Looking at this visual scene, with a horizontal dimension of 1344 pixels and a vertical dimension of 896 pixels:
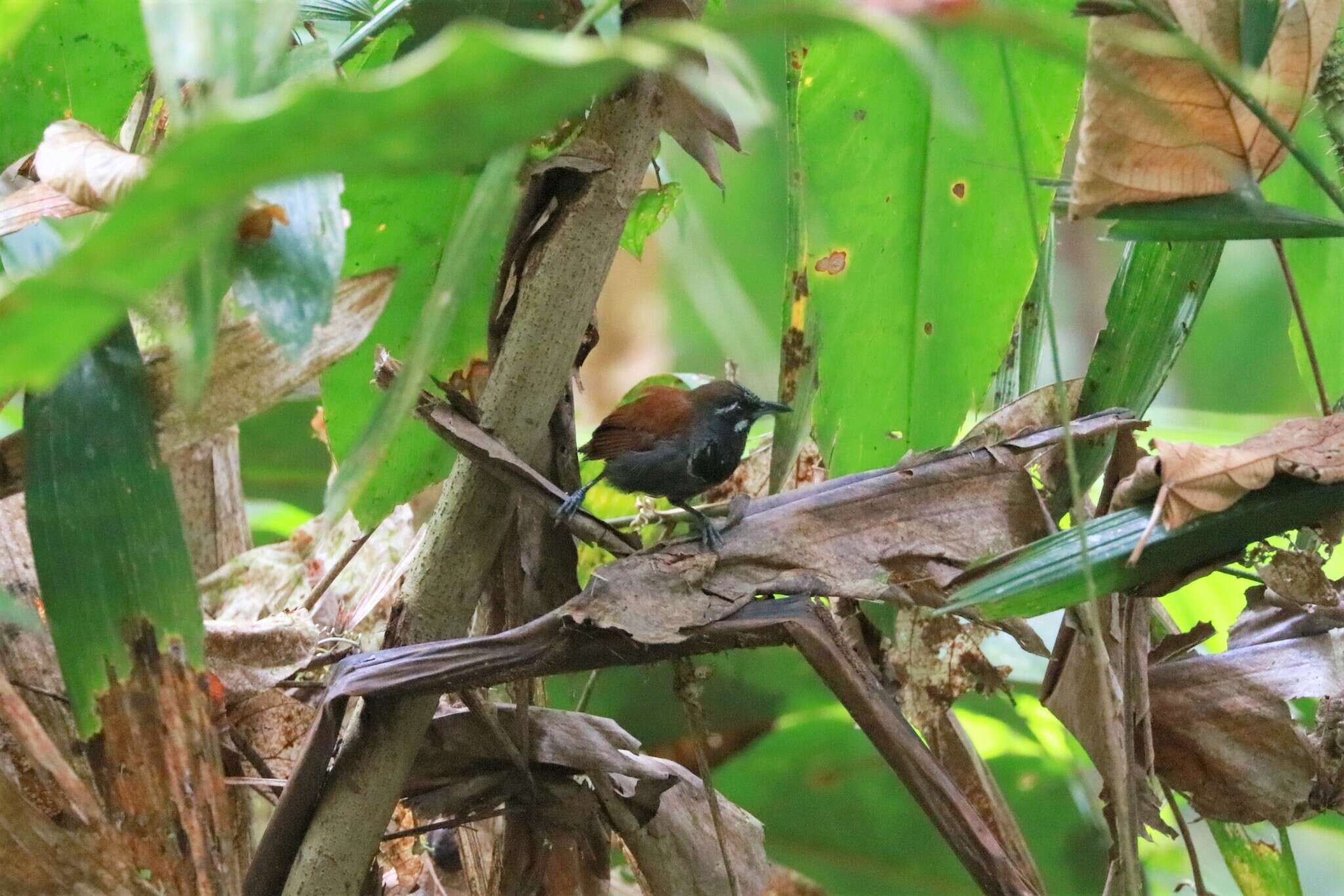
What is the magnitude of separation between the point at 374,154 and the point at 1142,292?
1103 millimetres

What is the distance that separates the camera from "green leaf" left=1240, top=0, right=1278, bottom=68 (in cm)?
106

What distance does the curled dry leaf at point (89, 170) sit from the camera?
84 cm

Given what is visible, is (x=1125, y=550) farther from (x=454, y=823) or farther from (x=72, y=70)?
(x=72, y=70)

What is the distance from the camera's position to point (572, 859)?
1.34 metres

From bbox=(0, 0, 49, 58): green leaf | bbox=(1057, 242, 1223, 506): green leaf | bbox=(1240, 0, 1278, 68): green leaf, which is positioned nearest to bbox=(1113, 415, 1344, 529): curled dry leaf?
bbox=(1057, 242, 1223, 506): green leaf

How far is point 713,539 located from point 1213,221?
1.94ft

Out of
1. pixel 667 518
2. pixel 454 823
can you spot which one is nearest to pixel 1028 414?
pixel 667 518

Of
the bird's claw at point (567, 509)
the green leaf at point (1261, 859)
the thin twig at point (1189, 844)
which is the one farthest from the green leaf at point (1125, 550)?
the green leaf at point (1261, 859)

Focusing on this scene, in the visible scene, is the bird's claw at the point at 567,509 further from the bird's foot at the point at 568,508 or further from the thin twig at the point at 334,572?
the thin twig at the point at 334,572

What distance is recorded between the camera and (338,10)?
4.30 ft

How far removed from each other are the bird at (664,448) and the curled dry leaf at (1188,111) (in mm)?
1127

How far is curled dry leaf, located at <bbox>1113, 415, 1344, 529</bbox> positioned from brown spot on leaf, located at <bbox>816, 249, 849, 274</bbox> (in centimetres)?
62

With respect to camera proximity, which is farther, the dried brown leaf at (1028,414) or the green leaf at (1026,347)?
the green leaf at (1026,347)

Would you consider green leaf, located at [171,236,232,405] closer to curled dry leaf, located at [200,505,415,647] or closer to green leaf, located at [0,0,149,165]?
green leaf, located at [0,0,149,165]
